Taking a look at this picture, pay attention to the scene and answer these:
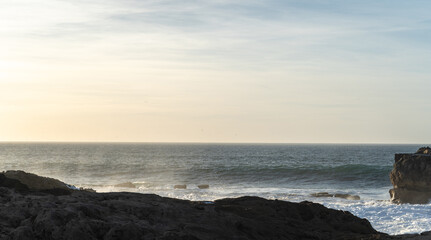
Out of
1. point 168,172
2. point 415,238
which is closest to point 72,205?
point 415,238

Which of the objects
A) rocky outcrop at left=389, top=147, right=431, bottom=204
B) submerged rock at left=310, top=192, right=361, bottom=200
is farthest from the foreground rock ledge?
submerged rock at left=310, top=192, right=361, bottom=200

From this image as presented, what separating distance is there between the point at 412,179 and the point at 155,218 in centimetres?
2184

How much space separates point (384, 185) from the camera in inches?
1797

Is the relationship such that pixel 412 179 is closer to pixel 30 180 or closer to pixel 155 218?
pixel 155 218

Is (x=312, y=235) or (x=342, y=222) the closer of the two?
(x=312, y=235)

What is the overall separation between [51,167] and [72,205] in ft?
231

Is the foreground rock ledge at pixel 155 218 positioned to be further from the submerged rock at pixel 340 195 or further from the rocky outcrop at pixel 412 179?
the submerged rock at pixel 340 195

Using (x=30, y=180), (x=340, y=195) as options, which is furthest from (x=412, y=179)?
(x=30, y=180)

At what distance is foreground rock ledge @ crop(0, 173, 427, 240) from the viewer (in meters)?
9.23

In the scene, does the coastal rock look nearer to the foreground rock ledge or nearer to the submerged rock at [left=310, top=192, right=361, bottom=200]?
the foreground rock ledge

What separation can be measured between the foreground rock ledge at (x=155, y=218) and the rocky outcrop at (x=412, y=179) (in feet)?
55.1

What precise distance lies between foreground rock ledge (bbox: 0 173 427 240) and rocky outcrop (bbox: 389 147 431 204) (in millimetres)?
16807

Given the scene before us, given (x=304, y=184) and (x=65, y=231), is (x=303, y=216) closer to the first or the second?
(x=65, y=231)

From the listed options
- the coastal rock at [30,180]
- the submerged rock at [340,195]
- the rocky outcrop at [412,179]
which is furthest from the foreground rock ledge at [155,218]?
the submerged rock at [340,195]
